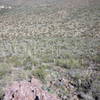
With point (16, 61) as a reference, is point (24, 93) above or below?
above

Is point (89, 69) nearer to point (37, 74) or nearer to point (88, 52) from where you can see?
point (37, 74)

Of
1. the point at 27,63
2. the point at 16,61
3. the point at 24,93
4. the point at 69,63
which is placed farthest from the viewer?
the point at 16,61

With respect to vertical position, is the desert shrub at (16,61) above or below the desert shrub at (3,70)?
below

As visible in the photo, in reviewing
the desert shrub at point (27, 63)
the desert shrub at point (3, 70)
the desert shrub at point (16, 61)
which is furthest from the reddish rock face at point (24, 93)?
the desert shrub at point (16, 61)

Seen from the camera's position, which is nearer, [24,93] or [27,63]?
[24,93]

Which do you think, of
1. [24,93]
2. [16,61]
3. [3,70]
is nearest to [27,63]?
[16,61]

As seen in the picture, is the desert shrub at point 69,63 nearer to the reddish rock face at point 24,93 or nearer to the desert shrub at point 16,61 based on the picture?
the desert shrub at point 16,61

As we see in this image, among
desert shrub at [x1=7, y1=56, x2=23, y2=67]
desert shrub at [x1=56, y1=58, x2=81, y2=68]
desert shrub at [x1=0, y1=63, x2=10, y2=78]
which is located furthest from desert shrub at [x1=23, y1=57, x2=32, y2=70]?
desert shrub at [x1=56, y1=58, x2=81, y2=68]

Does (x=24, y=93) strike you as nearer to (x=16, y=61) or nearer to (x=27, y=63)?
(x=27, y=63)

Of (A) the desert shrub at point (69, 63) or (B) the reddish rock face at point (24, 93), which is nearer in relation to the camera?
(B) the reddish rock face at point (24, 93)

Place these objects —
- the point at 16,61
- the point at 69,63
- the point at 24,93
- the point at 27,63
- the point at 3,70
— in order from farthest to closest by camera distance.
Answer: the point at 16,61, the point at 27,63, the point at 69,63, the point at 3,70, the point at 24,93

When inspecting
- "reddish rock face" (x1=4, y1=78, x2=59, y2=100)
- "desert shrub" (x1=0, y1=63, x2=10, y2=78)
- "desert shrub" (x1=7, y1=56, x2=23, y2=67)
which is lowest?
"desert shrub" (x1=7, y1=56, x2=23, y2=67)

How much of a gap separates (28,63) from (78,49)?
3.97m

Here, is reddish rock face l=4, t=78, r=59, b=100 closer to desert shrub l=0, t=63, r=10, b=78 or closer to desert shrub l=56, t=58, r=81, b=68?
desert shrub l=0, t=63, r=10, b=78
